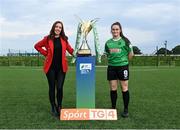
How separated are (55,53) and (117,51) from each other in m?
1.24

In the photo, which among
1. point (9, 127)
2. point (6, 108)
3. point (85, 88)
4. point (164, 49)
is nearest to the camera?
point (9, 127)

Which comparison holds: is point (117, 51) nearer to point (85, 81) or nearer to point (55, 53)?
point (85, 81)

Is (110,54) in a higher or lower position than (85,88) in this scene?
higher

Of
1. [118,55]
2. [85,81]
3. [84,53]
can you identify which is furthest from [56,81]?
[118,55]

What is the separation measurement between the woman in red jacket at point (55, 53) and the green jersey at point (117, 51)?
2.90ft

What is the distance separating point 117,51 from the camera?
30.1ft

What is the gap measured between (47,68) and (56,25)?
884 mm

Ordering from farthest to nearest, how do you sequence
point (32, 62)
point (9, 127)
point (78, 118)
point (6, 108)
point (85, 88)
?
point (32, 62)
point (6, 108)
point (85, 88)
point (78, 118)
point (9, 127)

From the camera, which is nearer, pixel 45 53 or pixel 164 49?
pixel 45 53

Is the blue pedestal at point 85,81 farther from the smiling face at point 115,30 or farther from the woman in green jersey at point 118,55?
the smiling face at point 115,30

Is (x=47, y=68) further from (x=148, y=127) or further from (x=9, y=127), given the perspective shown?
(x=148, y=127)

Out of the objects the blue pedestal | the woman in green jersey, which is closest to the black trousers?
the blue pedestal

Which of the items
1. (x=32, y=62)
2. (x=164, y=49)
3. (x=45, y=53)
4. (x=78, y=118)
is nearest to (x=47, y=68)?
(x=45, y=53)

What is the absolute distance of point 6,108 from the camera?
10812 millimetres
